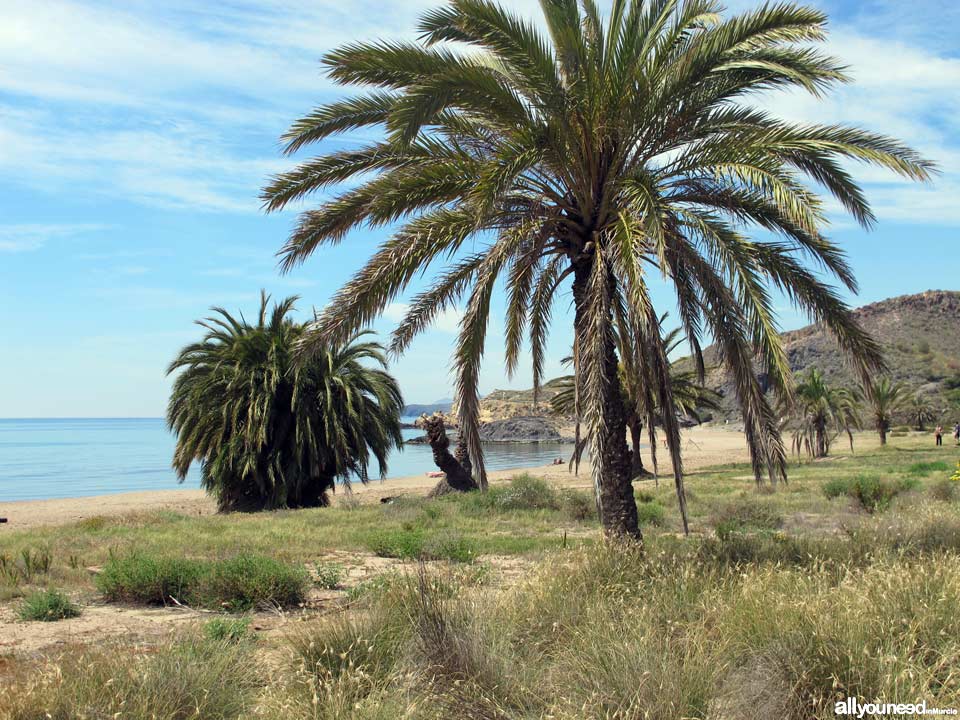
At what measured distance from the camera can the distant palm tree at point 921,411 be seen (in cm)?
6494

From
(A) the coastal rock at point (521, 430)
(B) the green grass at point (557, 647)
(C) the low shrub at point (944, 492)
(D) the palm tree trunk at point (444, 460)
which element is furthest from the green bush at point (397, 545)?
(A) the coastal rock at point (521, 430)

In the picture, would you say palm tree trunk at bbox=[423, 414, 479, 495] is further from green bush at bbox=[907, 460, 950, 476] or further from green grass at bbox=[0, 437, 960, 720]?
green grass at bbox=[0, 437, 960, 720]

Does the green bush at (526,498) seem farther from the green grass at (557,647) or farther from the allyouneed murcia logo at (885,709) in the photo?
the allyouneed murcia logo at (885,709)

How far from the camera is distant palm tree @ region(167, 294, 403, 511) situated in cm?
2241

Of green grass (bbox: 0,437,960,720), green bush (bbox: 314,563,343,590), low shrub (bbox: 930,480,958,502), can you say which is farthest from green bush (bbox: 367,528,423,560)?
low shrub (bbox: 930,480,958,502)

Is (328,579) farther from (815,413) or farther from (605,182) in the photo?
(815,413)

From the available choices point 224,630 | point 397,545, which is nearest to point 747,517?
point 397,545

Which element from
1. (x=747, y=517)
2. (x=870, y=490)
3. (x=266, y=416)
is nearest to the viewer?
(x=747, y=517)

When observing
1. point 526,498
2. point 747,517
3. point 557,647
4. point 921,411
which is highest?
point 557,647

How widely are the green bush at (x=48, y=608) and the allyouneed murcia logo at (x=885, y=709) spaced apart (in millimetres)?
6965

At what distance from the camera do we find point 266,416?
21969mm

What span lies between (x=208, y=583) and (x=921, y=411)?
6938 centimetres

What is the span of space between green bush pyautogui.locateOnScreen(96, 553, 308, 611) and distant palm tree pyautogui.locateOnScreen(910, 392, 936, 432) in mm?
66593

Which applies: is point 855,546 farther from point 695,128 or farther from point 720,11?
point 720,11
